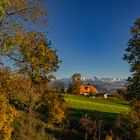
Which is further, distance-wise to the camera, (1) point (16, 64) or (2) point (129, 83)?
(2) point (129, 83)

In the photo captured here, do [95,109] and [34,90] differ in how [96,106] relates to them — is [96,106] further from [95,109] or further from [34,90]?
[34,90]

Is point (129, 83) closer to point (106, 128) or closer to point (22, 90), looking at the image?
point (106, 128)

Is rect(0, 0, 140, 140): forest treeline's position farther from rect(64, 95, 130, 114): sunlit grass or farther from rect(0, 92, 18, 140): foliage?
rect(64, 95, 130, 114): sunlit grass

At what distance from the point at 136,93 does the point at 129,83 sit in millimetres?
1665

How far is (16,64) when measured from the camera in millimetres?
18891

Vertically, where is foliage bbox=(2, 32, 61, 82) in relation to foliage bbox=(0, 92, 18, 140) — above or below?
above

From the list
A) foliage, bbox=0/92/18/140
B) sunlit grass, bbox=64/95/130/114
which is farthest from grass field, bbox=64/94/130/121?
foliage, bbox=0/92/18/140

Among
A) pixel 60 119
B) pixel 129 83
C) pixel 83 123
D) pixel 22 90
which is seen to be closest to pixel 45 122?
pixel 60 119

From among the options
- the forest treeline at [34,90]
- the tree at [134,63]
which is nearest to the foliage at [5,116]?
the forest treeline at [34,90]

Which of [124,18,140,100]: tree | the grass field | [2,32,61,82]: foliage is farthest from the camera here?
the grass field

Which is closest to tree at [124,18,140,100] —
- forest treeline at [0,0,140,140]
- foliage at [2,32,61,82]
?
forest treeline at [0,0,140,140]

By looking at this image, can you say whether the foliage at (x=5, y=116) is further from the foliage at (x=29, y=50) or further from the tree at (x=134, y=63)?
the tree at (x=134, y=63)

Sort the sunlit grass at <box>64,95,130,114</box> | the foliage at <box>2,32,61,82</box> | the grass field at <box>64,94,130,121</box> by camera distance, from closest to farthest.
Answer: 1. the foliage at <box>2,32,61,82</box>
2. the grass field at <box>64,94,130,121</box>
3. the sunlit grass at <box>64,95,130,114</box>

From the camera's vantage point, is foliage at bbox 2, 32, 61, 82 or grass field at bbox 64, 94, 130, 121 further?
grass field at bbox 64, 94, 130, 121
